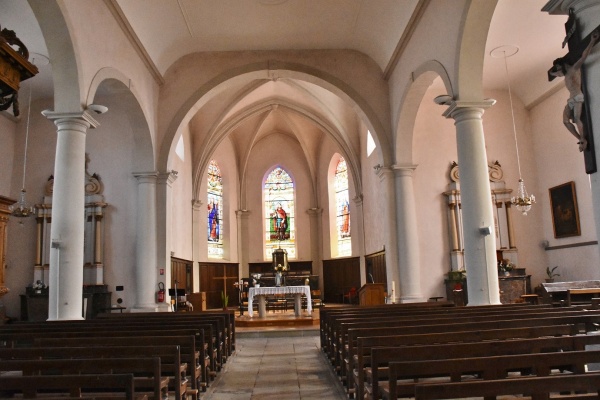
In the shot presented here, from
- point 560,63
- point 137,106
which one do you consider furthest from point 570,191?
point 137,106

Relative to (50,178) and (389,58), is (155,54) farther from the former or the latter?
(389,58)

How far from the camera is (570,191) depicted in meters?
13.4

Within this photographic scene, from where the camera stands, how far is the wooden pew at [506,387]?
7.75 ft

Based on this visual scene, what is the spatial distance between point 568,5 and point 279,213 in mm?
19847

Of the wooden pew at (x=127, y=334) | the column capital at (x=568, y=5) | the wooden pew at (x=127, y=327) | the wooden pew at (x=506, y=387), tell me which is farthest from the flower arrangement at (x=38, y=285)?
the wooden pew at (x=506, y=387)

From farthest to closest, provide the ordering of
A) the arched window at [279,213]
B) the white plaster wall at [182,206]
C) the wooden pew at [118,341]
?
the arched window at [279,213] < the white plaster wall at [182,206] < the wooden pew at [118,341]

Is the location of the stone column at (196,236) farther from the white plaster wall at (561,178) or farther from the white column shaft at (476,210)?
the white column shaft at (476,210)

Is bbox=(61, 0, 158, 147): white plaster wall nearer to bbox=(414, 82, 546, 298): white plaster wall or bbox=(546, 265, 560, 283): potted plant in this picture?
bbox=(414, 82, 546, 298): white plaster wall

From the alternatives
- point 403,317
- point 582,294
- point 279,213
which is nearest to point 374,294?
point 582,294

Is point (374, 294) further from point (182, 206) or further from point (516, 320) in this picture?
point (516, 320)

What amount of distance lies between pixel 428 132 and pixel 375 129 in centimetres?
218

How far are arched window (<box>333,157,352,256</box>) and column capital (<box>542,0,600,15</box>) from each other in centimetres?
1734

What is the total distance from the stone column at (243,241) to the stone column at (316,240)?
2.90 metres

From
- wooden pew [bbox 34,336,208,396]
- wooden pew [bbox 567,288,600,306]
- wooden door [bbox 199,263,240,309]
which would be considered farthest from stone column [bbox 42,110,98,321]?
wooden door [bbox 199,263,240,309]
